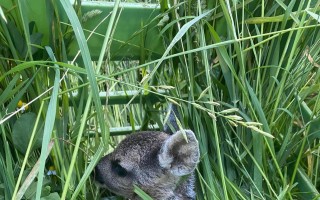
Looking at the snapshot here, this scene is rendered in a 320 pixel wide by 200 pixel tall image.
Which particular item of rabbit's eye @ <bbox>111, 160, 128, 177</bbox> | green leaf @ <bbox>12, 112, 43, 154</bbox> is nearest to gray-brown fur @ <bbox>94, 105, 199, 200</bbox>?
rabbit's eye @ <bbox>111, 160, 128, 177</bbox>

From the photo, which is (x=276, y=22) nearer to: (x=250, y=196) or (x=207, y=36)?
(x=207, y=36)

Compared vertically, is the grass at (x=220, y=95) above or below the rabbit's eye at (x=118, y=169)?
above

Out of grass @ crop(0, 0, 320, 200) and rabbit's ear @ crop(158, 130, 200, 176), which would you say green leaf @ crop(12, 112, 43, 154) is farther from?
rabbit's ear @ crop(158, 130, 200, 176)

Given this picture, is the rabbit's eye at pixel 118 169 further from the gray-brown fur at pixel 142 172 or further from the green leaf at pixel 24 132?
the green leaf at pixel 24 132

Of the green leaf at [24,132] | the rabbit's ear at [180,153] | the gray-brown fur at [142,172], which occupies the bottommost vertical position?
the gray-brown fur at [142,172]

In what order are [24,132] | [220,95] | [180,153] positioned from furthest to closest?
[220,95] → [180,153] → [24,132]

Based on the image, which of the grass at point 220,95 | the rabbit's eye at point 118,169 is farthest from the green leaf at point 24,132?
the rabbit's eye at point 118,169

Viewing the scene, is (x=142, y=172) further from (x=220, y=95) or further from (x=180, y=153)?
(x=220, y=95)

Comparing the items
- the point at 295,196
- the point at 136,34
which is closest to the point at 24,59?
the point at 136,34

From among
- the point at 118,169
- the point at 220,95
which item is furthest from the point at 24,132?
the point at 220,95
